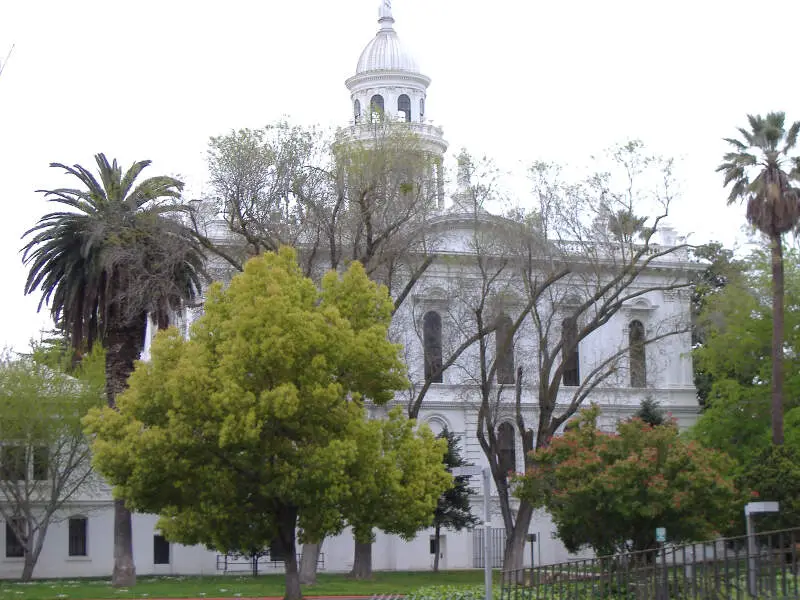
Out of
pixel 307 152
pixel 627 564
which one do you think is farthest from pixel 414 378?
pixel 627 564

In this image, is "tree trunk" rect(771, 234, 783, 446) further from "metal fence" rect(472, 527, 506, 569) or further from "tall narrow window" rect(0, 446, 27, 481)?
"tall narrow window" rect(0, 446, 27, 481)

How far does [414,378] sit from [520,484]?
8823mm

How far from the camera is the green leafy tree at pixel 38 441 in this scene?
4512 cm

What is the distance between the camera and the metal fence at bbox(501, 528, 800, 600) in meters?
18.1

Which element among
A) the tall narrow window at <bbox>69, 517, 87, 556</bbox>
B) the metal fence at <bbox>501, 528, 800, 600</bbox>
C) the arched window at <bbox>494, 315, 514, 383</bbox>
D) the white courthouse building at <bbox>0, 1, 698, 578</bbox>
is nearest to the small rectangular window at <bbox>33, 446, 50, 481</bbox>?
the white courthouse building at <bbox>0, 1, 698, 578</bbox>

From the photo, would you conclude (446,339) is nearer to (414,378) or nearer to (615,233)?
(414,378)

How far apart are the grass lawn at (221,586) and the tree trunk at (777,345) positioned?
420 inches

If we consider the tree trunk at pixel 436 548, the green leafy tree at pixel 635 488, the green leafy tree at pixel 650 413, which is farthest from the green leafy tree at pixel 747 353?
the green leafy tree at pixel 635 488

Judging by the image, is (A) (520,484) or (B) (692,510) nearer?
(B) (692,510)

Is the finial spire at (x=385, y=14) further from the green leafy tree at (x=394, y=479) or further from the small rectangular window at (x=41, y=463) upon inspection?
the green leafy tree at (x=394, y=479)

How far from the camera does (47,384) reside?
4628 cm

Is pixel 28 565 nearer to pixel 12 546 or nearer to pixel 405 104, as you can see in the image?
pixel 12 546

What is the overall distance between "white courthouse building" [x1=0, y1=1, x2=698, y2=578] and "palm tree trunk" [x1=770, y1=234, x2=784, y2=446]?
130 inches

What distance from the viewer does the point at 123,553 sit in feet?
135
